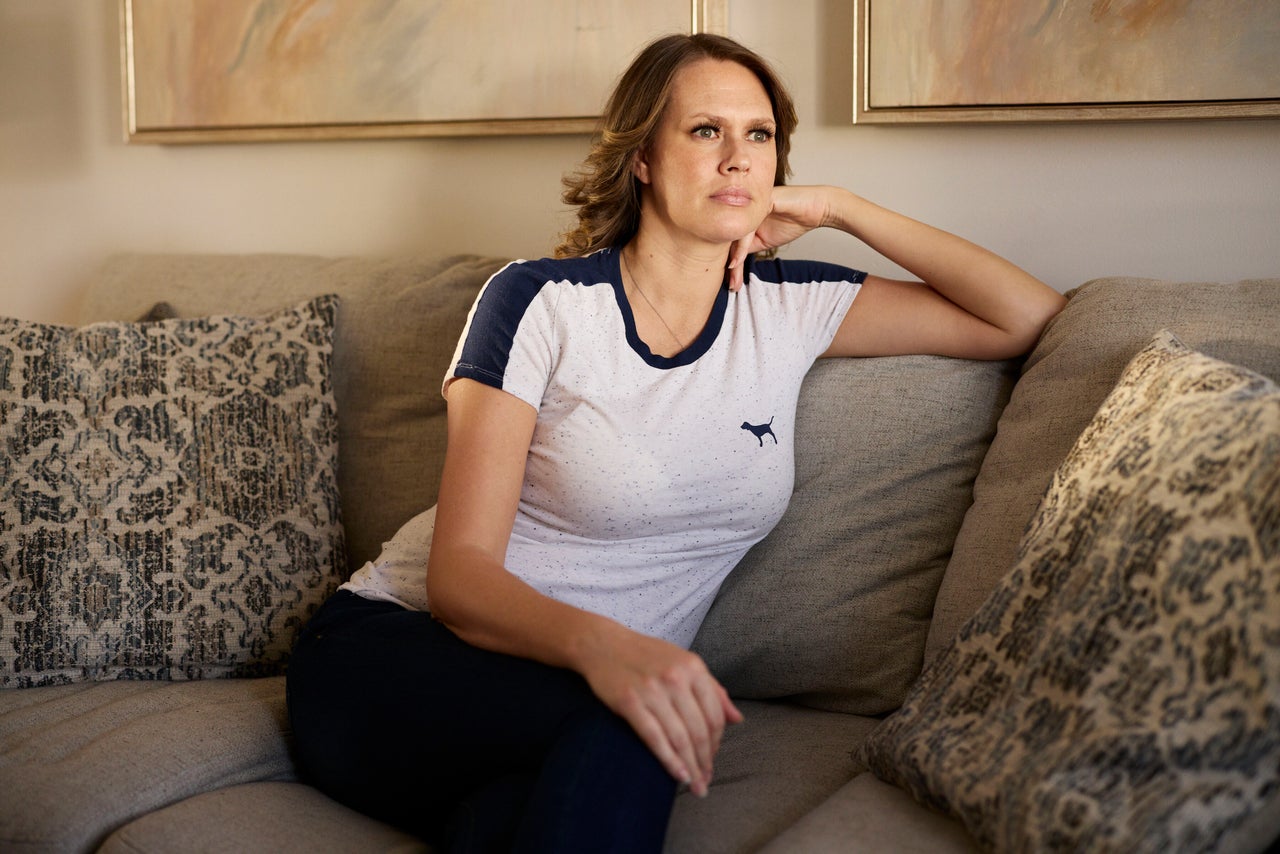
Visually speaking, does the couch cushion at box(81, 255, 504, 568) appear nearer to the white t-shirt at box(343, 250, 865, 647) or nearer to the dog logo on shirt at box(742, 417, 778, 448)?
the white t-shirt at box(343, 250, 865, 647)

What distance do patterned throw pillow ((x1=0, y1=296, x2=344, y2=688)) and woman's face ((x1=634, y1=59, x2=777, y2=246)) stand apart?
69 centimetres

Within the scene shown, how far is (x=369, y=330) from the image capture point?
1.96 metres

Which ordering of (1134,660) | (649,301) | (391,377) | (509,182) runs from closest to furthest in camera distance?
(1134,660) → (649,301) → (391,377) → (509,182)

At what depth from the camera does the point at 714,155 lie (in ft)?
5.11

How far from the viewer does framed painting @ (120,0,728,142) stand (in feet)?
6.86

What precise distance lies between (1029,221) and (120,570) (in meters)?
1.48

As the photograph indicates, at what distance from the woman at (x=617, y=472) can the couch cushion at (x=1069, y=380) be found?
0.39 feet

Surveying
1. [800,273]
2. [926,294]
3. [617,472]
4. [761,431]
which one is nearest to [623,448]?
[617,472]

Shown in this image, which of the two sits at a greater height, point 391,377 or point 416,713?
point 391,377

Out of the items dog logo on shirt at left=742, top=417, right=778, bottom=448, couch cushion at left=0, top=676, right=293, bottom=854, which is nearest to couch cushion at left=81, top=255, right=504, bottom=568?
couch cushion at left=0, top=676, right=293, bottom=854

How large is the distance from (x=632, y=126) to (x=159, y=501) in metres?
0.88

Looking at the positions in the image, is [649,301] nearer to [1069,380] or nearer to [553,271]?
[553,271]

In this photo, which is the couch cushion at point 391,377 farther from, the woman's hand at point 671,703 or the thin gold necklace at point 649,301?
the woman's hand at point 671,703

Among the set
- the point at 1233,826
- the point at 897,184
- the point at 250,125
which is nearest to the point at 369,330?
the point at 250,125
